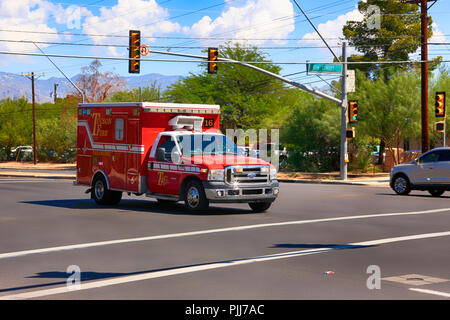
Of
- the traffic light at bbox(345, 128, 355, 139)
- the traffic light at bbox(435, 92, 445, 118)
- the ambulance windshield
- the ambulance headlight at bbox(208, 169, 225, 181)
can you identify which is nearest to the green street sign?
the traffic light at bbox(345, 128, 355, 139)

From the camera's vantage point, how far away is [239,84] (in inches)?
2153

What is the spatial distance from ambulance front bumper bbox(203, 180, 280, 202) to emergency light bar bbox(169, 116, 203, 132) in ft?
8.66

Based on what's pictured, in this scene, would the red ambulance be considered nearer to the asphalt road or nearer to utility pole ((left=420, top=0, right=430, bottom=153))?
the asphalt road

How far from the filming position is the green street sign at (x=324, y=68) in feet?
108

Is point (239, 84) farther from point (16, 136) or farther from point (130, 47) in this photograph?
point (16, 136)

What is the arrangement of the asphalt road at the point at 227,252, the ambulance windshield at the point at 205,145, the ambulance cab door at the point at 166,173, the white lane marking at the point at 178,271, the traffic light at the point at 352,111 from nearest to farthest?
the white lane marking at the point at 178,271 → the asphalt road at the point at 227,252 → the ambulance cab door at the point at 166,173 → the ambulance windshield at the point at 205,145 → the traffic light at the point at 352,111

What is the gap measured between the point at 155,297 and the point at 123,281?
1.10m

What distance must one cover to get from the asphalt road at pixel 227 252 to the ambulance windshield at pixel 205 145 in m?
1.63

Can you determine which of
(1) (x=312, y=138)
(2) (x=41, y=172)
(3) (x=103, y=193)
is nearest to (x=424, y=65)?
(1) (x=312, y=138)

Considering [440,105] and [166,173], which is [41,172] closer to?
[440,105]

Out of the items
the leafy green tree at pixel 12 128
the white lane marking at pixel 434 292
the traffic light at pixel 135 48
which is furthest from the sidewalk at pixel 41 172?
the white lane marking at pixel 434 292

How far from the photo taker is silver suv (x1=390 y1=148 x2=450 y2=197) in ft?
76.2

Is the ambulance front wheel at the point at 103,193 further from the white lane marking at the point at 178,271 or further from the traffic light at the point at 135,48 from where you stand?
the traffic light at the point at 135,48

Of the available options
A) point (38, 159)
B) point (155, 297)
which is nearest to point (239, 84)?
point (38, 159)
